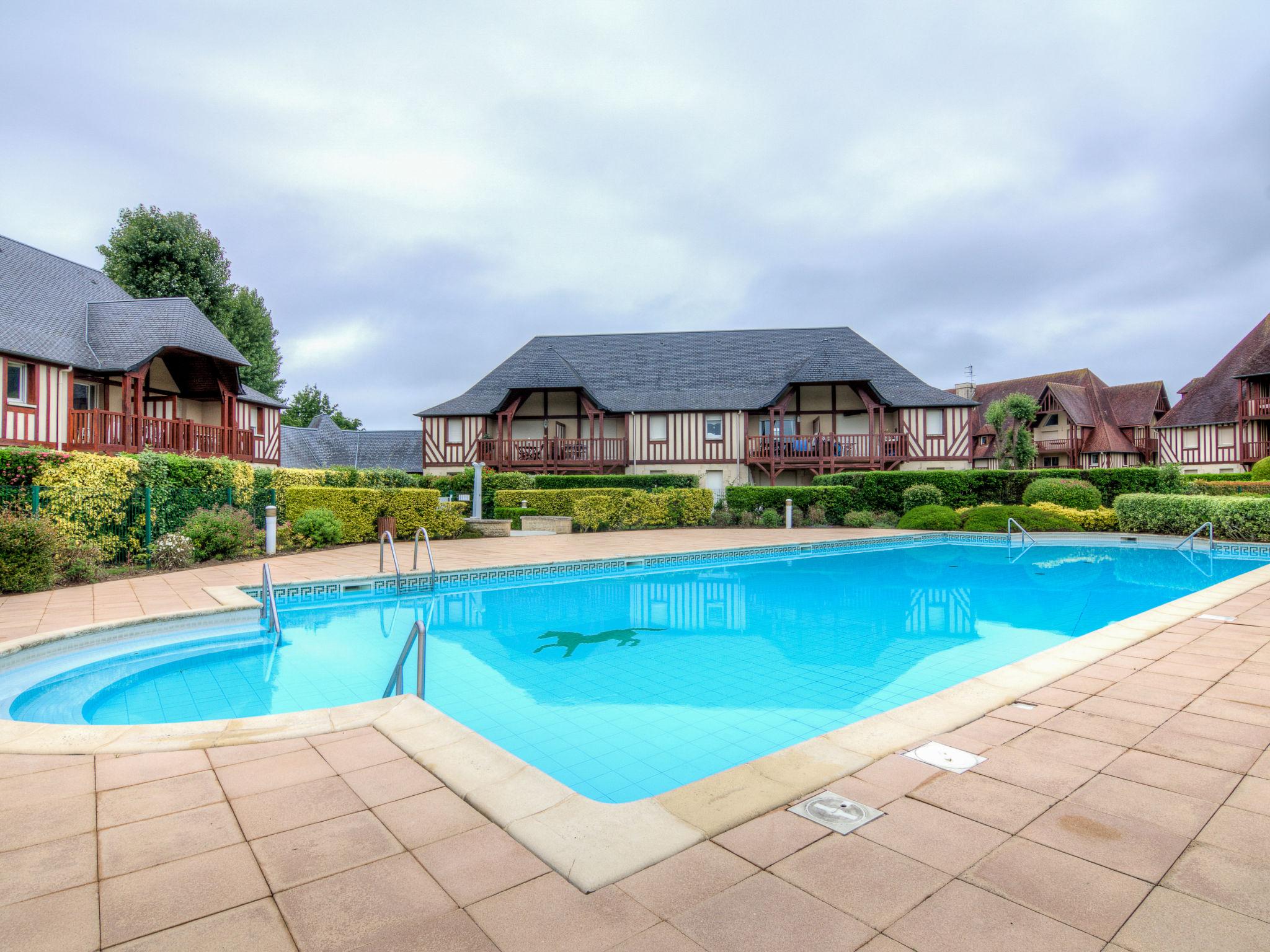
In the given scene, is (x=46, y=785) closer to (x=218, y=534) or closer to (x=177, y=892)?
(x=177, y=892)

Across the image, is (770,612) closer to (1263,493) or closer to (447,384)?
(1263,493)

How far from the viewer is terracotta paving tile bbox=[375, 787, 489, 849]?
2348 millimetres

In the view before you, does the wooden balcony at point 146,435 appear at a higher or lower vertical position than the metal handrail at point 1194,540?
higher

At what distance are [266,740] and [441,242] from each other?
868 inches

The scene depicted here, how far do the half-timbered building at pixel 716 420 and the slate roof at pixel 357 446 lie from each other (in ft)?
22.7

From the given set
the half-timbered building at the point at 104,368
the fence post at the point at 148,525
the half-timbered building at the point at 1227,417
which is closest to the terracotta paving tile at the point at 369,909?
the fence post at the point at 148,525

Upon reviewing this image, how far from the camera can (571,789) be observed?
2.90 m

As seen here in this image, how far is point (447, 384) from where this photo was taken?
129 feet

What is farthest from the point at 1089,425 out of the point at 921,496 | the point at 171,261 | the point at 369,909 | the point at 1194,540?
the point at 171,261

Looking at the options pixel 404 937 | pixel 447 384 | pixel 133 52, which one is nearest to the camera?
pixel 404 937

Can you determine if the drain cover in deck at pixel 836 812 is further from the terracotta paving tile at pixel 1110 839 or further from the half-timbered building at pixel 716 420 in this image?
the half-timbered building at pixel 716 420

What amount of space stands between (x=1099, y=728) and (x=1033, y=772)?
0.88 metres

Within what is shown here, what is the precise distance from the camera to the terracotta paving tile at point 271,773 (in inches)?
109

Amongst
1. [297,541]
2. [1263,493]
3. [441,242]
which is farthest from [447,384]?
[1263,493]
